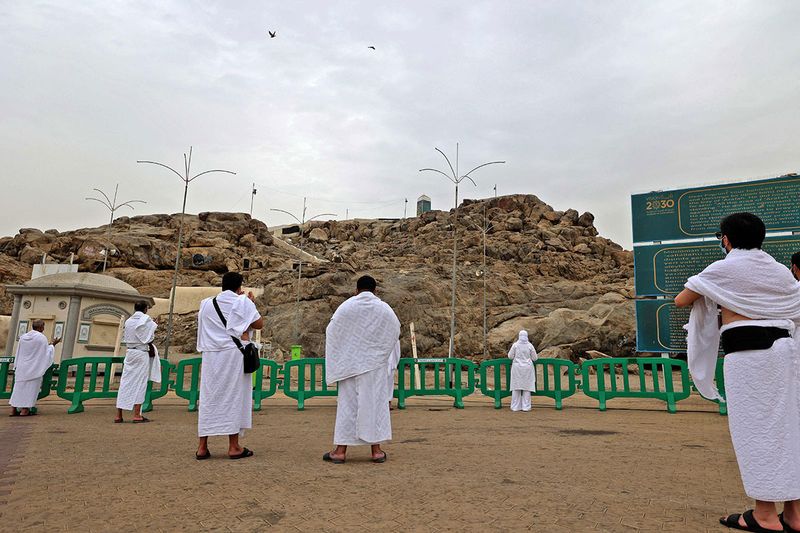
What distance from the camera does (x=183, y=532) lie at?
9.89 feet

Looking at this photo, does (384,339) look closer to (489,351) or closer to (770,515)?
(770,515)

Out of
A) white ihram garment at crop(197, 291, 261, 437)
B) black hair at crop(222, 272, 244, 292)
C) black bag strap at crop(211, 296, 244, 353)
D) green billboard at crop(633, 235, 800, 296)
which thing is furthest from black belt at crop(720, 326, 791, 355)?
green billboard at crop(633, 235, 800, 296)

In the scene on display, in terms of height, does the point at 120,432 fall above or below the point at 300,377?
below

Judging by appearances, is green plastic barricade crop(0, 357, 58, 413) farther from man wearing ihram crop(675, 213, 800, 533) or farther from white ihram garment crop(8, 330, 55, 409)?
man wearing ihram crop(675, 213, 800, 533)

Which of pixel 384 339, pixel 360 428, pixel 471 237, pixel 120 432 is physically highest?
pixel 471 237

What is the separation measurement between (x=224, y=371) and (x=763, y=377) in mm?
5147

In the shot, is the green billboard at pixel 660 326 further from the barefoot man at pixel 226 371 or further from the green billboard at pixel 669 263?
the barefoot man at pixel 226 371

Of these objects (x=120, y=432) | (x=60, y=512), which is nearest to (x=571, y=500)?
(x=60, y=512)

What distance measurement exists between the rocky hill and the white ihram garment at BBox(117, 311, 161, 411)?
21702 mm

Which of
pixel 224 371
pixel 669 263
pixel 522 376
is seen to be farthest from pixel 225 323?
pixel 669 263

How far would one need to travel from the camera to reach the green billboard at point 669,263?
12.0 meters

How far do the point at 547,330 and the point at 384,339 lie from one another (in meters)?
26.1

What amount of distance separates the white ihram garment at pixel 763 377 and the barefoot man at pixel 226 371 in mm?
4413

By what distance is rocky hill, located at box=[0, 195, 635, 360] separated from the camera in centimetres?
3291
